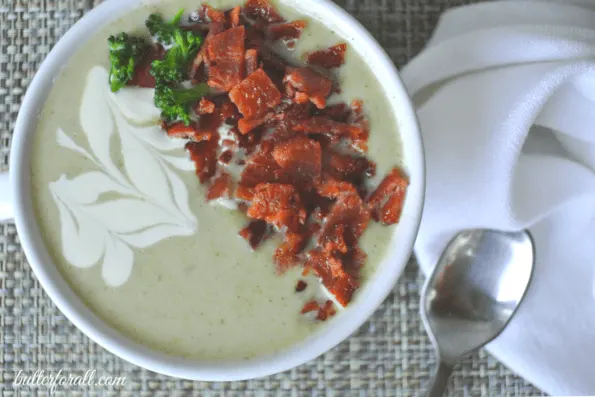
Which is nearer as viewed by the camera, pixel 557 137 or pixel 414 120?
pixel 414 120

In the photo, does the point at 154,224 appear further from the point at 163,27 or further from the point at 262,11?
the point at 262,11

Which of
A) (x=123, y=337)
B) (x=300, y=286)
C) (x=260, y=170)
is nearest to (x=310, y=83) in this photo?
(x=260, y=170)

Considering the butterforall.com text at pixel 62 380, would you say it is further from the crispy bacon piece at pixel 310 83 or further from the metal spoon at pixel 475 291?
the crispy bacon piece at pixel 310 83

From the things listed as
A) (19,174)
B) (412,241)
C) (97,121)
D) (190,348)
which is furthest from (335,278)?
(19,174)

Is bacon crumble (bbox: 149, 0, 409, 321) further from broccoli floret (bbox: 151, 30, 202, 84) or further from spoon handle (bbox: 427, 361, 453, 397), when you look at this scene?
spoon handle (bbox: 427, 361, 453, 397)

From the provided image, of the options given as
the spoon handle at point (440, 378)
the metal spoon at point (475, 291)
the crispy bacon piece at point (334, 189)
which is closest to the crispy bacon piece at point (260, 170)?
the crispy bacon piece at point (334, 189)

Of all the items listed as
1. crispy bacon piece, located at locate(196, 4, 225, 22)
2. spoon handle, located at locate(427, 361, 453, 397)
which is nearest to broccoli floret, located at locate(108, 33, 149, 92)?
crispy bacon piece, located at locate(196, 4, 225, 22)

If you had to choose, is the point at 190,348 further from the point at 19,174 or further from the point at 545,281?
the point at 545,281
